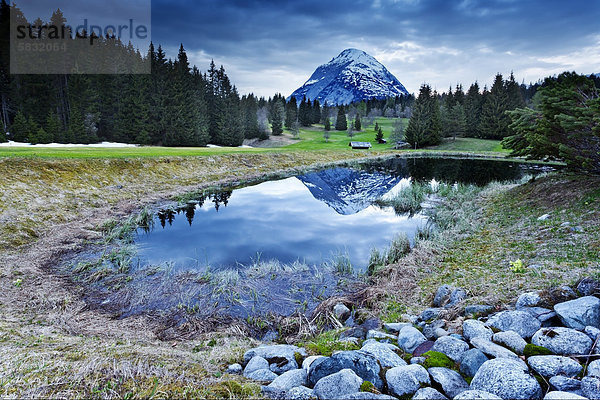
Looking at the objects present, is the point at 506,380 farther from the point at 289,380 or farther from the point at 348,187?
the point at 348,187

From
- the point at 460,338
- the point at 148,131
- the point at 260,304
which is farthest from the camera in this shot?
the point at 148,131

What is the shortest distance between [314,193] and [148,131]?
39.4 m

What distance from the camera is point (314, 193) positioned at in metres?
21.5

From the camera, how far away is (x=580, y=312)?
12.7ft

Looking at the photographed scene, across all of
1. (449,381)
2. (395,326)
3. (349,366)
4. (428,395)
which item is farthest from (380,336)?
(428,395)

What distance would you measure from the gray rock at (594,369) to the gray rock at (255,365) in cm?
341

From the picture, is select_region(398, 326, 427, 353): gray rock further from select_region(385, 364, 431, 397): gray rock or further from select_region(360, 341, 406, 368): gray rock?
select_region(385, 364, 431, 397): gray rock

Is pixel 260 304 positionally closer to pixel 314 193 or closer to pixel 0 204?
pixel 0 204

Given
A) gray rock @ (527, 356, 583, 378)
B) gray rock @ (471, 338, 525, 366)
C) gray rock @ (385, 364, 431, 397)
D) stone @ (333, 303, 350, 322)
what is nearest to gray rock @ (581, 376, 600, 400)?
gray rock @ (527, 356, 583, 378)

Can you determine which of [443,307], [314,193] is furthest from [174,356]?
[314,193]

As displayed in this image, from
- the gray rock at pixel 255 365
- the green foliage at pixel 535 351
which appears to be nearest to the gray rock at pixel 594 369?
the green foliage at pixel 535 351

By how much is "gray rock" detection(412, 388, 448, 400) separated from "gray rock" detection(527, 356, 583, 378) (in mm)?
1035

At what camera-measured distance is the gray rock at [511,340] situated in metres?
3.57

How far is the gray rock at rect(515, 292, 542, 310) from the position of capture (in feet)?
14.9
